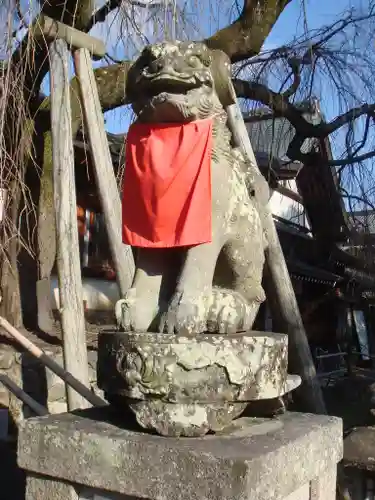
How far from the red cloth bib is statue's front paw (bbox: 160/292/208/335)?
17 centimetres

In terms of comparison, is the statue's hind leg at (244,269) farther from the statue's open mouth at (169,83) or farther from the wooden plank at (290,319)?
the wooden plank at (290,319)

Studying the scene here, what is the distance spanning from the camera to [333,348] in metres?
11.1

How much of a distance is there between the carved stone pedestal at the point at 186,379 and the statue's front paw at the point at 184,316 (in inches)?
1.3

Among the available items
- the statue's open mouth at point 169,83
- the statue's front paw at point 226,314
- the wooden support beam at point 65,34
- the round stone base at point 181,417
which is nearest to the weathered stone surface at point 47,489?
the round stone base at point 181,417

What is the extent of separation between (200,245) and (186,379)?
388 mm

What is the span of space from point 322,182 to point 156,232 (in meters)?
5.63

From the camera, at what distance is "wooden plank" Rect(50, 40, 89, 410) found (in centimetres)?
300

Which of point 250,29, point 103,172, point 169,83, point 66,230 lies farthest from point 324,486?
point 250,29

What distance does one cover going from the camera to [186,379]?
144 cm

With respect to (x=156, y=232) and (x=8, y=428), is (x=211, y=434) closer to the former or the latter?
(x=156, y=232)

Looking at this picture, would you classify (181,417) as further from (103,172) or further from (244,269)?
(103,172)

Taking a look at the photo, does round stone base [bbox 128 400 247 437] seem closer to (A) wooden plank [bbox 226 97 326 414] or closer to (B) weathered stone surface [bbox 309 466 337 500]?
(B) weathered stone surface [bbox 309 466 337 500]

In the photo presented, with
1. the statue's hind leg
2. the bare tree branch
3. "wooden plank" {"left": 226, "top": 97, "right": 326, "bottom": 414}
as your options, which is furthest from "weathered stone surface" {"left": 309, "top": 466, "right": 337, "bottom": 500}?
the bare tree branch

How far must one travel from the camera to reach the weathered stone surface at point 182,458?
50.0 inches
